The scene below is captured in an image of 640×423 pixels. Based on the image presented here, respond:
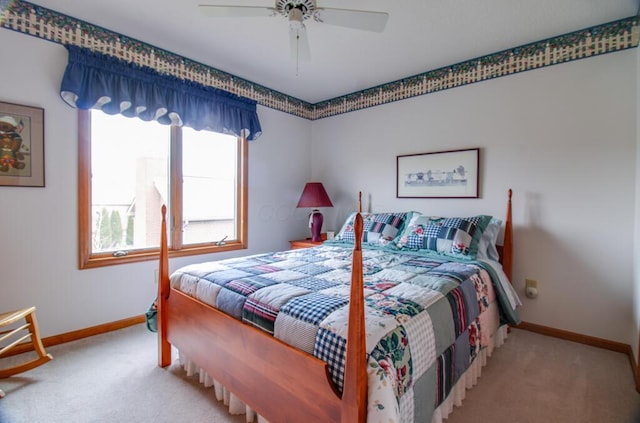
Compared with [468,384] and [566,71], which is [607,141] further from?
[468,384]

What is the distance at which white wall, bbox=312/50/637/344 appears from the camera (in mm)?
2293

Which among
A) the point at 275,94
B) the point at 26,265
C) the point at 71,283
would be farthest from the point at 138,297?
the point at 275,94

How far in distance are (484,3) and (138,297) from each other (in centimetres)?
357

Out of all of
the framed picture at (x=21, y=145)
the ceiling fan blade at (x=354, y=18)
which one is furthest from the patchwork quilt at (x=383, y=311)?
the ceiling fan blade at (x=354, y=18)

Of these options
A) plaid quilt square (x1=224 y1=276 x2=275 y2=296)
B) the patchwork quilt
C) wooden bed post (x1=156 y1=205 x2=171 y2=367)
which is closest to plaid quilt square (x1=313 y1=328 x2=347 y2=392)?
the patchwork quilt

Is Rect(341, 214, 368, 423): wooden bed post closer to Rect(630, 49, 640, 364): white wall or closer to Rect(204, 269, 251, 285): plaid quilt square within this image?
Rect(204, 269, 251, 285): plaid quilt square

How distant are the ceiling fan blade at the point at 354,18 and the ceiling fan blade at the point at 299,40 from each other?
→ 141 millimetres

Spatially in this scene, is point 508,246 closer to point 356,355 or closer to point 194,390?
point 356,355

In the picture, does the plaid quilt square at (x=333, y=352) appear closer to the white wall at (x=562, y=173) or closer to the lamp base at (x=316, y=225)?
the white wall at (x=562, y=173)

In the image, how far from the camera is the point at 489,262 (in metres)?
2.37

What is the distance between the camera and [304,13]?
195 centimetres

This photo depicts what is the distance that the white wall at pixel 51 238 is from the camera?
6.99 ft

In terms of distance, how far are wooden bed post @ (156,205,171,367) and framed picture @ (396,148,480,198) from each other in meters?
2.43

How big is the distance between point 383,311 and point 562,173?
222 centimetres
